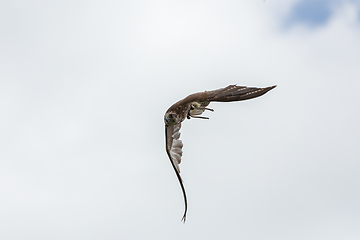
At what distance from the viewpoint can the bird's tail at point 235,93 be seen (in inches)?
845

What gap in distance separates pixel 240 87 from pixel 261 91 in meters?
1.33

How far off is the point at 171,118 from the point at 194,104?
4.07 ft

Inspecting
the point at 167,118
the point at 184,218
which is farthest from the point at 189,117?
the point at 184,218

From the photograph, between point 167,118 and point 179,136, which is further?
point 179,136

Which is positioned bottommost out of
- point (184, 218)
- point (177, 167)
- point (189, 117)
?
point (184, 218)

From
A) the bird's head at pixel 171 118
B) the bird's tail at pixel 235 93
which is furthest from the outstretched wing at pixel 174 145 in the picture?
the bird's tail at pixel 235 93

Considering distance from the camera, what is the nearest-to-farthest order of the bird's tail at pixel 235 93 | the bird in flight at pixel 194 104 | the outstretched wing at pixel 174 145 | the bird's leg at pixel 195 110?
the bird's tail at pixel 235 93 < the bird in flight at pixel 194 104 < the bird's leg at pixel 195 110 < the outstretched wing at pixel 174 145

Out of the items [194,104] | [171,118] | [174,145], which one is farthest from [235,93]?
[174,145]

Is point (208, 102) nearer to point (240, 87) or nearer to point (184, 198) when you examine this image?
point (240, 87)

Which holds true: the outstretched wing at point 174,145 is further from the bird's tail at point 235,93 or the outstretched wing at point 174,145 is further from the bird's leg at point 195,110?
the bird's tail at point 235,93

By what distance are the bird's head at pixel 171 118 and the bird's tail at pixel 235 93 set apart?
1.77 m

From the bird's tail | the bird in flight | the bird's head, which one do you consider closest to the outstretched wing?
the bird in flight

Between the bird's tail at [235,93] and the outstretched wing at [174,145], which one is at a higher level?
the bird's tail at [235,93]

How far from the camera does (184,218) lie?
23.8 meters
